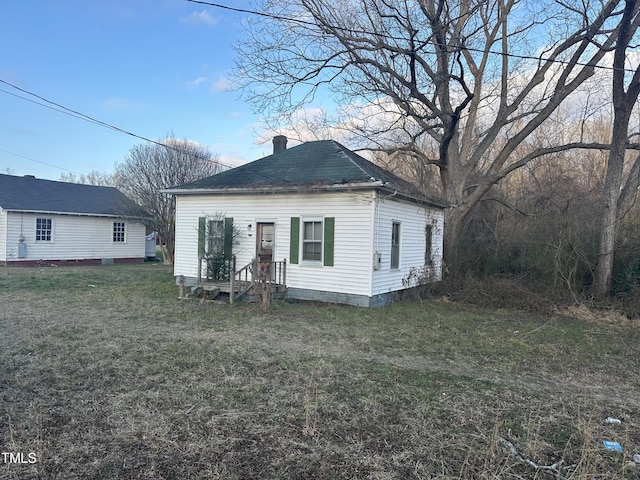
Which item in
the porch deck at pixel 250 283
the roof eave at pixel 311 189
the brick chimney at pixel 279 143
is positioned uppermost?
the brick chimney at pixel 279 143

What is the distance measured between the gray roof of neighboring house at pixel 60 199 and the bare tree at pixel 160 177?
3.33 feet

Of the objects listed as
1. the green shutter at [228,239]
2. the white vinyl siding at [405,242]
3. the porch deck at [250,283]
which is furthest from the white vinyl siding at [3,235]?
the white vinyl siding at [405,242]

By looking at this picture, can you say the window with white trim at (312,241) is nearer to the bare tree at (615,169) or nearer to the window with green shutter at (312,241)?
the window with green shutter at (312,241)

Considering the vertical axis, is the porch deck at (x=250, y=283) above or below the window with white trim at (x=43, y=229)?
below

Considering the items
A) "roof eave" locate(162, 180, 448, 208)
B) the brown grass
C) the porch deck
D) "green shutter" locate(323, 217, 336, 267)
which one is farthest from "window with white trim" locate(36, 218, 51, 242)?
"green shutter" locate(323, 217, 336, 267)

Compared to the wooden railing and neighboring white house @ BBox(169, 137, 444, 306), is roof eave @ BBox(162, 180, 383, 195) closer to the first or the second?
neighboring white house @ BBox(169, 137, 444, 306)

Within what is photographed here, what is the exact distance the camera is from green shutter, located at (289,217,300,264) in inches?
432

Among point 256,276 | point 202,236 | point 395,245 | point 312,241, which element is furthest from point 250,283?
point 395,245

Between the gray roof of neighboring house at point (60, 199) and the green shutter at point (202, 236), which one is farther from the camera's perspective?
the gray roof of neighboring house at point (60, 199)

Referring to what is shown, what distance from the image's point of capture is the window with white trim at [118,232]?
917 inches

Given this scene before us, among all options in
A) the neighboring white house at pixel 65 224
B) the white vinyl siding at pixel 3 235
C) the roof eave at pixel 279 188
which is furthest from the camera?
the neighboring white house at pixel 65 224

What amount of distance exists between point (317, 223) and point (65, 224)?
648 inches

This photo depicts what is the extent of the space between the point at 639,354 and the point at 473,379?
11.9ft

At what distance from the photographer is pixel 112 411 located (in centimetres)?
395
